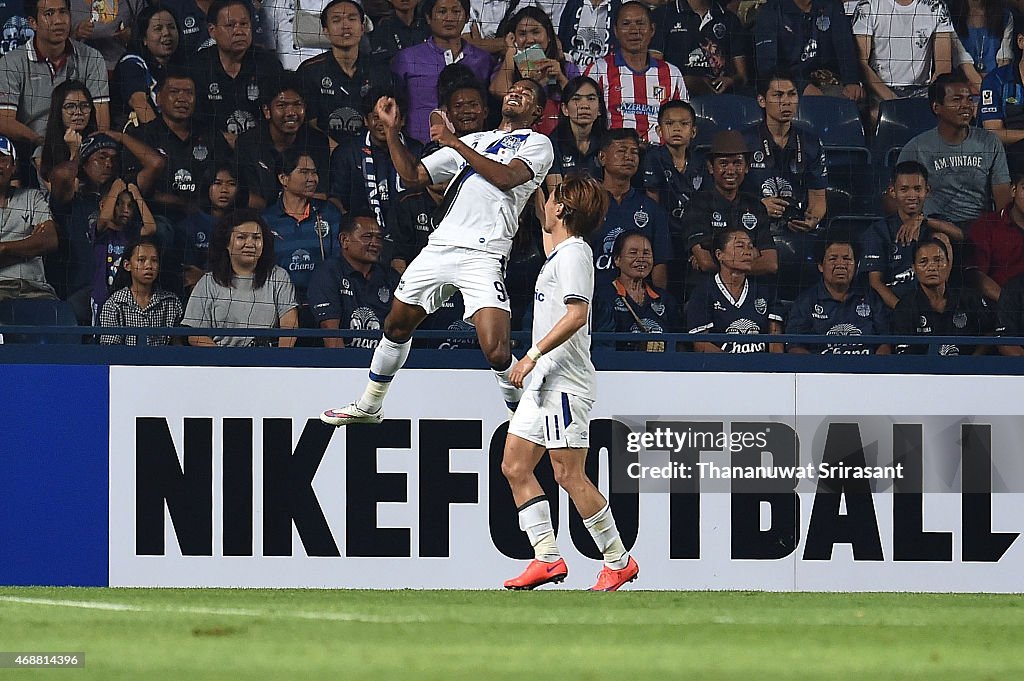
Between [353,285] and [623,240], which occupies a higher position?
[623,240]

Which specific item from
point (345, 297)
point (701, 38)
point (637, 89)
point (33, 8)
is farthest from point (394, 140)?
point (33, 8)

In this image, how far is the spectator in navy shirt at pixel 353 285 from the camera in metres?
7.99

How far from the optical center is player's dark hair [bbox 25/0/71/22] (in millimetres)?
8336

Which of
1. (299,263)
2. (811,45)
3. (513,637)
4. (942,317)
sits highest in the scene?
(811,45)

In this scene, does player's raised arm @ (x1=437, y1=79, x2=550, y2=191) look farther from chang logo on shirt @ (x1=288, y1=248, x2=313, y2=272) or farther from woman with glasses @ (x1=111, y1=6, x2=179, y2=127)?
woman with glasses @ (x1=111, y1=6, x2=179, y2=127)

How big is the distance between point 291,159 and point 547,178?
149 centimetres

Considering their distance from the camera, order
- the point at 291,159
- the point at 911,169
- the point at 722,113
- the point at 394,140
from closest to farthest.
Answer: the point at 394,140
the point at 291,159
the point at 911,169
the point at 722,113

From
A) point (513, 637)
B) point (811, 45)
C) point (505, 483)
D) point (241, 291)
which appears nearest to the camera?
point (513, 637)

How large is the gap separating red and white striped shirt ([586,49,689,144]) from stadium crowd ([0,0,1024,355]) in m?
0.02

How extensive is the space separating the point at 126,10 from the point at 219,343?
2.09 meters

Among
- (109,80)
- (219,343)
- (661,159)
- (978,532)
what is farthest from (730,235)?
(109,80)

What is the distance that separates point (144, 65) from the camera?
8273 mm

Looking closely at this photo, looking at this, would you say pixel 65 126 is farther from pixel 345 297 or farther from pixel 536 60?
pixel 536 60

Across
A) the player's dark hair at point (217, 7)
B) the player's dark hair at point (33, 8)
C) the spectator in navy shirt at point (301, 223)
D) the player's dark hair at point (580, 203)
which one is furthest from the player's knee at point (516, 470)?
the player's dark hair at point (33, 8)
